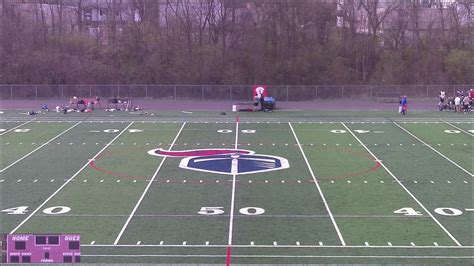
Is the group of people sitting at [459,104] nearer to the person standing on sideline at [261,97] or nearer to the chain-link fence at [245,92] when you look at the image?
the chain-link fence at [245,92]

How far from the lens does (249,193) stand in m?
19.6

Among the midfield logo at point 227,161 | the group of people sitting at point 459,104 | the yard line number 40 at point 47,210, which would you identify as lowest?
the yard line number 40 at point 47,210

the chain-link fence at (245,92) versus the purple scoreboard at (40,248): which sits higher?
the chain-link fence at (245,92)

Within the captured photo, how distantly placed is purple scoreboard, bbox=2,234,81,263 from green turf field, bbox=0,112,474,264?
8.04 feet

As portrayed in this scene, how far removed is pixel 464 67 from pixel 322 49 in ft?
39.1

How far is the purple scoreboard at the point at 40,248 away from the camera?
11.1 metres

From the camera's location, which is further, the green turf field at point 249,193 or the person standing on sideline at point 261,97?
the person standing on sideline at point 261,97

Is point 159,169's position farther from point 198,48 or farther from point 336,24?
point 336,24

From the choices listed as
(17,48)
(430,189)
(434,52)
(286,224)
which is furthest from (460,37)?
(286,224)

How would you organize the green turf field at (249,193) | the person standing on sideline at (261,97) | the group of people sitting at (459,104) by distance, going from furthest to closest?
the person standing on sideline at (261,97)
the group of people sitting at (459,104)
the green turf field at (249,193)

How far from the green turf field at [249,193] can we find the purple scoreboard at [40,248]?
2452 millimetres

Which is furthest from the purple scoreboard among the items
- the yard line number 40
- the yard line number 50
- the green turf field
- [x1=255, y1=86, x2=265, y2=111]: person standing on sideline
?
[x1=255, y1=86, x2=265, y2=111]: person standing on sideline

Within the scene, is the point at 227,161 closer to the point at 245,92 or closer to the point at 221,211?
the point at 221,211

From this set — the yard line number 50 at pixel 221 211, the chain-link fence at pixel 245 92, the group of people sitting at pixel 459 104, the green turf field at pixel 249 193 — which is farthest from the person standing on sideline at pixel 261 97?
the yard line number 50 at pixel 221 211
